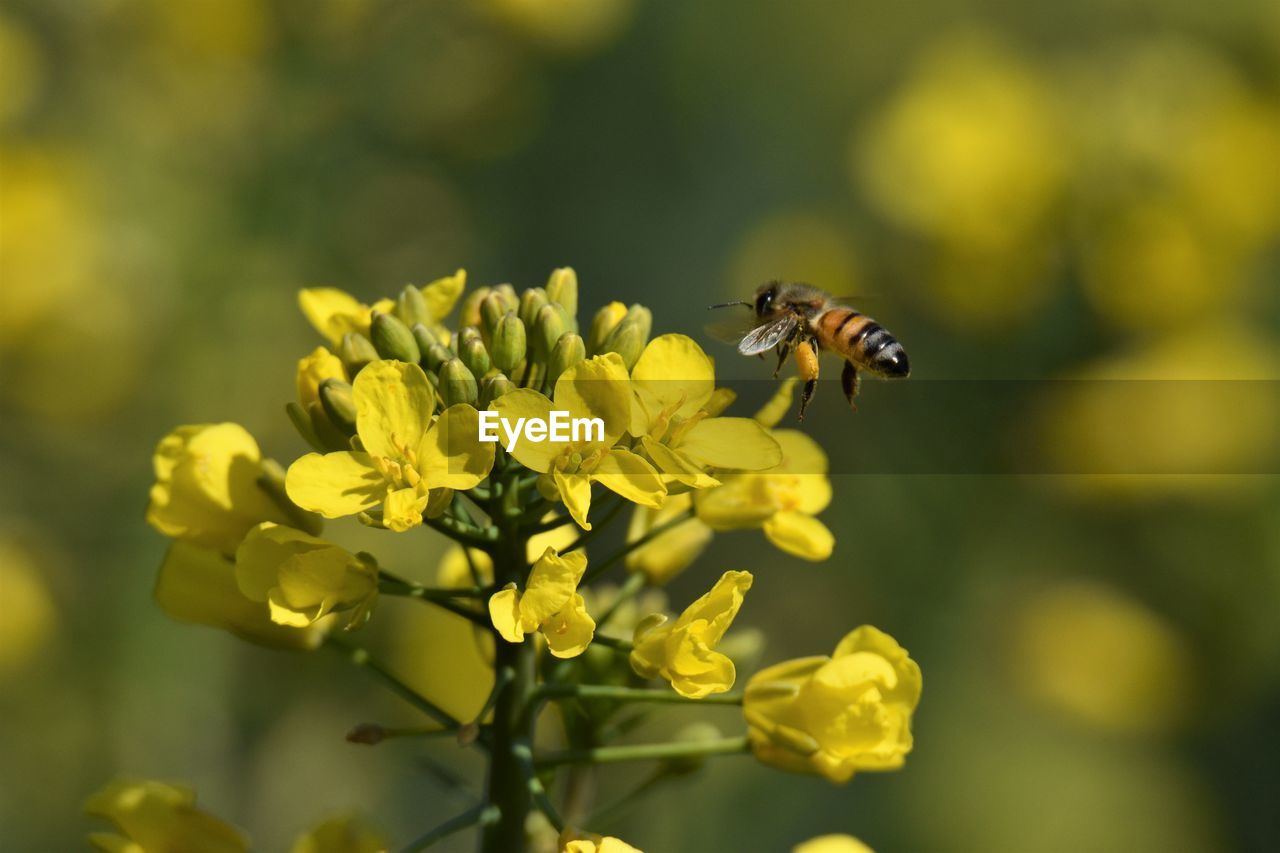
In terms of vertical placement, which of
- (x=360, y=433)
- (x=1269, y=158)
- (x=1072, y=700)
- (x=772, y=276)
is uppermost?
(x=1269, y=158)

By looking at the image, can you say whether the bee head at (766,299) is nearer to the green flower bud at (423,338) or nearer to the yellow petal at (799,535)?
the yellow petal at (799,535)

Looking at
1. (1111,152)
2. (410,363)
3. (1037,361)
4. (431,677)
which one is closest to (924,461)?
(1037,361)

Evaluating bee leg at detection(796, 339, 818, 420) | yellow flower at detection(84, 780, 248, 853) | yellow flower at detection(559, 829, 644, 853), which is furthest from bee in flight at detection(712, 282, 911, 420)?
yellow flower at detection(84, 780, 248, 853)

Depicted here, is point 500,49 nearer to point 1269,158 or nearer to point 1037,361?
point 1037,361

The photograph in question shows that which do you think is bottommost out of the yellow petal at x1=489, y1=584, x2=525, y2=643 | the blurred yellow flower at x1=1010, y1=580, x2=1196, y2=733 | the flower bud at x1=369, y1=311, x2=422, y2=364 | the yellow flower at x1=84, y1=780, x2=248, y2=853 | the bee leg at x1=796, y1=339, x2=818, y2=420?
the yellow flower at x1=84, y1=780, x2=248, y2=853

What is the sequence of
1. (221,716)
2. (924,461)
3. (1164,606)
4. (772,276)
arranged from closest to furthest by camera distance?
(221,716)
(924,461)
(1164,606)
(772,276)

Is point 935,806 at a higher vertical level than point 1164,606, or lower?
lower

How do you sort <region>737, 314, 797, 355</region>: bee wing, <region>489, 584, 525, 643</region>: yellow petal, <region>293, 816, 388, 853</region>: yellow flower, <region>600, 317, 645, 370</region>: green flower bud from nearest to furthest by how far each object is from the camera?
<region>489, 584, 525, 643</region>: yellow petal → <region>600, 317, 645, 370</region>: green flower bud → <region>293, 816, 388, 853</region>: yellow flower → <region>737, 314, 797, 355</region>: bee wing

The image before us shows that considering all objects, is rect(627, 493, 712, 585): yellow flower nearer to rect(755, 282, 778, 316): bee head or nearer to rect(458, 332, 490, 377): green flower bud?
rect(458, 332, 490, 377): green flower bud
